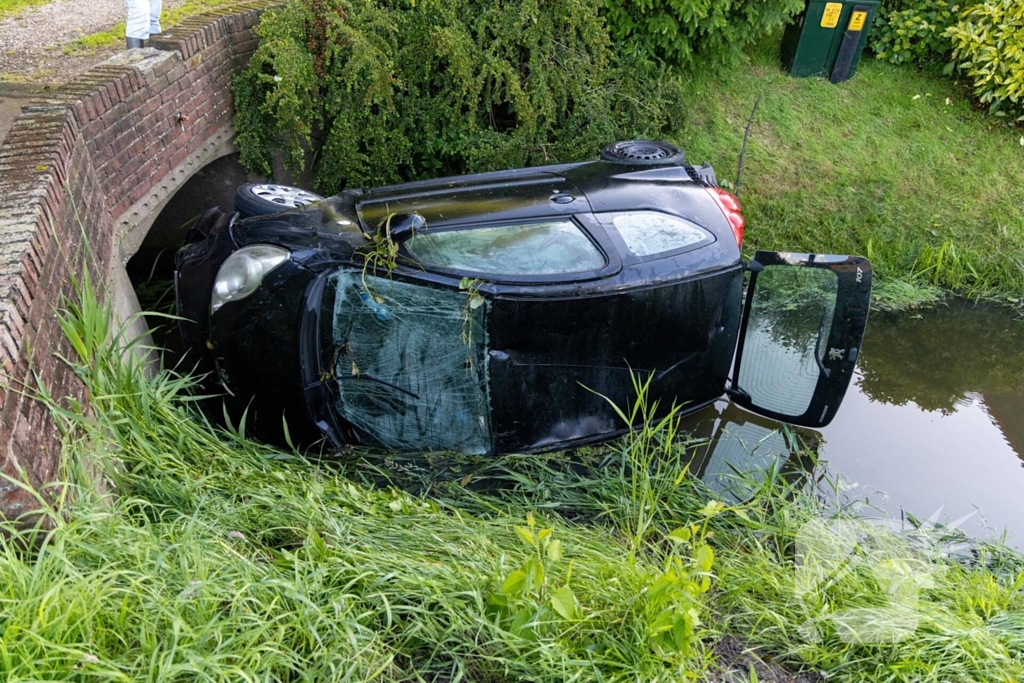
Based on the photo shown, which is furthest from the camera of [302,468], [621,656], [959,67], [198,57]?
[959,67]

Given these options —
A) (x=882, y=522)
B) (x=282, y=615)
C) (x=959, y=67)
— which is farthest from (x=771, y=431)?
(x=959, y=67)

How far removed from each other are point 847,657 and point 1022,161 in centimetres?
594

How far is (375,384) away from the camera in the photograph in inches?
135

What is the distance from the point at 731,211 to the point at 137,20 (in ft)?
12.4

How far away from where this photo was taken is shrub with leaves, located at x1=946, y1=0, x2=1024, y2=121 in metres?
6.50

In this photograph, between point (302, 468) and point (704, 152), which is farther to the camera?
point (704, 152)

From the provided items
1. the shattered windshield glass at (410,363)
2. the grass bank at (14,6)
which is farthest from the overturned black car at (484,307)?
the grass bank at (14,6)

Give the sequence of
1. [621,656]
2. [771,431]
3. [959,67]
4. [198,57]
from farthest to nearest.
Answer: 1. [959,67]
2. [198,57]
3. [771,431]
4. [621,656]

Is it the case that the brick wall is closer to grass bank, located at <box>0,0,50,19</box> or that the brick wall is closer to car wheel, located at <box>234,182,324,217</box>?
car wheel, located at <box>234,182,324,217</box>

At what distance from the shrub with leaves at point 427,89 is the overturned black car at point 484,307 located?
1561mm

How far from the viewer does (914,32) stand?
7.11 metres

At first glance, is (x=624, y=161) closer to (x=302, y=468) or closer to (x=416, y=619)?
(x=302, y=468)

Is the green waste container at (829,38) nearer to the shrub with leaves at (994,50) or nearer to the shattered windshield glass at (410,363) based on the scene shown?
the shrub with leaves at (994,50)

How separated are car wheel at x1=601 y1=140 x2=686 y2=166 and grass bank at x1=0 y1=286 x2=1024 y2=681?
175 cm
